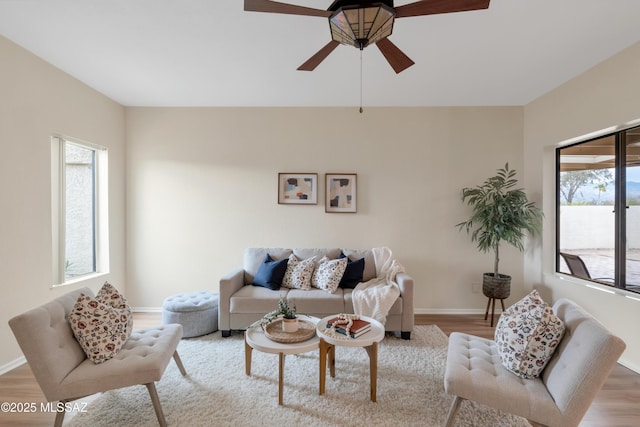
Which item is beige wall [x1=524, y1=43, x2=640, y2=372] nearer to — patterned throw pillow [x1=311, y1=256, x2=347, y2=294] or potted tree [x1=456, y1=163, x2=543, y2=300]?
potted tree [x1=456, y1=163, x2=543, y2=300]

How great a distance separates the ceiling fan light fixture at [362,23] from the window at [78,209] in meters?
3.21

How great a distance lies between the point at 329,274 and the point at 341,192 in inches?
48.2

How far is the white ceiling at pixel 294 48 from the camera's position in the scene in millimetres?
2086

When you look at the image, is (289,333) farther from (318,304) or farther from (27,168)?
(27,168)

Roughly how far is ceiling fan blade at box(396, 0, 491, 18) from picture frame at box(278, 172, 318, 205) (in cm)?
252

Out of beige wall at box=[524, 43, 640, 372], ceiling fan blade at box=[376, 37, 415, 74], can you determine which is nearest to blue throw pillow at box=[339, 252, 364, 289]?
ceiling fan blade at box=[376, 37, 415, 74]

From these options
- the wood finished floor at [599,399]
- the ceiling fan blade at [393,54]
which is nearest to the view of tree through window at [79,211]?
the wood finished floor at [599,399]

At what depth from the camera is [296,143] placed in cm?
394

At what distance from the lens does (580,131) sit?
120 inches

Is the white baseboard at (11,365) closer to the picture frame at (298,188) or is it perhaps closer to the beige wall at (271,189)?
the beige wall at (271,189)

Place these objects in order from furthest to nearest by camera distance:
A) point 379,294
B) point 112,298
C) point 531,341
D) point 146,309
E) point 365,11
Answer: point 146,309, point 379,294, point 112,298, point 531,341, point 365,11

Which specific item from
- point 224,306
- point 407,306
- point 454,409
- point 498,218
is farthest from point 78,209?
point 498,218

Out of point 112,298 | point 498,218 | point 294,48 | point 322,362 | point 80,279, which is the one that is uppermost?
point 294,48

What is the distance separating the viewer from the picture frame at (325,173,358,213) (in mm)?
3906
